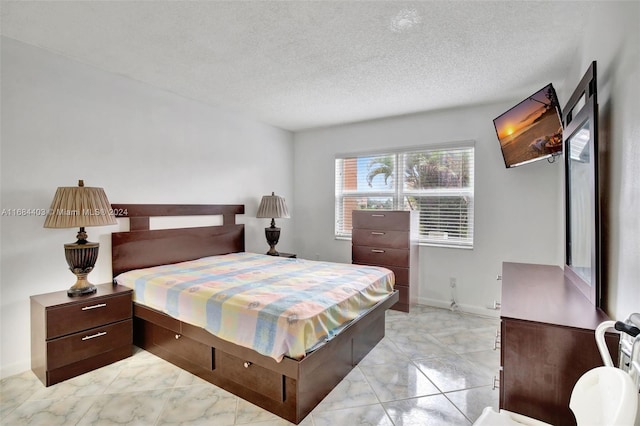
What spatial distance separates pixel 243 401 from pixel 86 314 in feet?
4.54

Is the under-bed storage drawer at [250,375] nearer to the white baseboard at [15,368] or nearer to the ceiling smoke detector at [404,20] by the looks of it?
the white baseboard at [15,368]

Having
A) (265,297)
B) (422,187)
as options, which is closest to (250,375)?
(265,297)

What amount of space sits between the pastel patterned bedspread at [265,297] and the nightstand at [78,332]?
0.21 metres

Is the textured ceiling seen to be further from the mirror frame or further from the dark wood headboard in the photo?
the dark wood headboard

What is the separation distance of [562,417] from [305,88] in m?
3.13

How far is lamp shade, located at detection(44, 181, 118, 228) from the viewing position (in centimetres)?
229

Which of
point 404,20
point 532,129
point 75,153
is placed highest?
point 404,20

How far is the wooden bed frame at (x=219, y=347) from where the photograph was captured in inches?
74.5

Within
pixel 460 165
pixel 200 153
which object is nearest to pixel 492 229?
pixel 460 165

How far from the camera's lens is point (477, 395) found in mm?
2125

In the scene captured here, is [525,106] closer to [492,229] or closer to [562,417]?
[492,229]

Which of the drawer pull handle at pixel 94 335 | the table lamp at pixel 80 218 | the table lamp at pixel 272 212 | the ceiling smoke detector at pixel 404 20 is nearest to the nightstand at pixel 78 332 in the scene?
the drawer pull handle at pixel 94 335

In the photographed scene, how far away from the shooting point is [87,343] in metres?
2.38

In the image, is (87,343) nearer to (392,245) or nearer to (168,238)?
(168,238)
